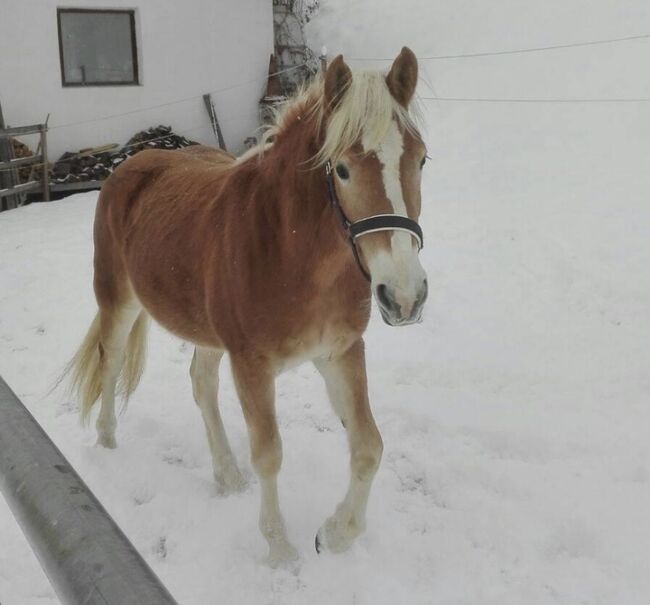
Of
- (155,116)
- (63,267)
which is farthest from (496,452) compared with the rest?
(155,116)

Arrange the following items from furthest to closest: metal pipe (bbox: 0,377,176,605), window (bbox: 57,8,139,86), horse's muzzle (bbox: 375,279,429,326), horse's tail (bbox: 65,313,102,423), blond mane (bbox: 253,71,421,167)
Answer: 1. window (bbox: 57,8,139,86)
2. horse's tail (bbox: 65,313,102,423)
3. blond mane (bbox: 253,71,421,167)
4. horse's muzzle (bbox: 375,279,429,326)
5. metal pipe (bbox: 0,377,176,605)

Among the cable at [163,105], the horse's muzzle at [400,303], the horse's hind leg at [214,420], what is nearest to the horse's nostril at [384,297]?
the horse's muzzle at [400,303]

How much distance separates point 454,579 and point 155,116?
10.2 m

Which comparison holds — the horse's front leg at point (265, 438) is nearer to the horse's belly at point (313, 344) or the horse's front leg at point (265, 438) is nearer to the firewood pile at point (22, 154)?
the horse's belly at point (313, 344)

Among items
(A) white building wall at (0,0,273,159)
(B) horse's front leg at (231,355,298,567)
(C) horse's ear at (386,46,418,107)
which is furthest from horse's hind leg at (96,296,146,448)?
(A) white building wall at (0,0,273,159)

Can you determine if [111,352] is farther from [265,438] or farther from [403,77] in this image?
[403,77]

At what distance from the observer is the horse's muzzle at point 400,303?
1983 millimetres

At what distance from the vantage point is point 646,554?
284 centimetres

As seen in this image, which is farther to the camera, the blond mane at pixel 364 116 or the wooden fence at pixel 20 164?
the wooden fence at pixel 20 164

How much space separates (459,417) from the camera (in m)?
4.08

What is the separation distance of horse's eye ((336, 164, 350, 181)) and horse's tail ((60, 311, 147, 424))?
87.1 inches

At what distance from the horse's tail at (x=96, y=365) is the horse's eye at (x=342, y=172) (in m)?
2.21

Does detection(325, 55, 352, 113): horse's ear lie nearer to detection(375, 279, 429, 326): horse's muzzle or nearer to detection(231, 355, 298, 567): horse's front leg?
detection(375, 279, 429, 326): horse's muzzle

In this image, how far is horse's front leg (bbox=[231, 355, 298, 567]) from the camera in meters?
2.73
